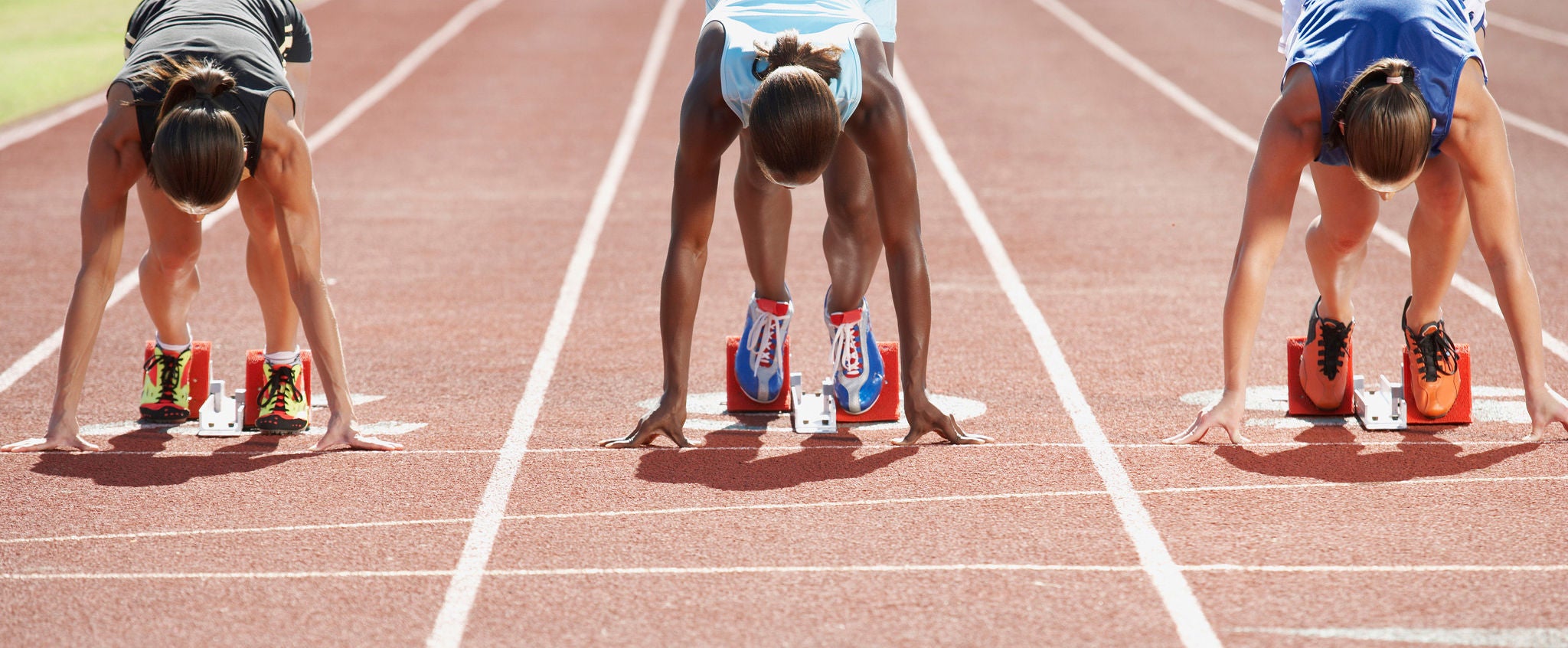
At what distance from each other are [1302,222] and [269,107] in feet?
22.9

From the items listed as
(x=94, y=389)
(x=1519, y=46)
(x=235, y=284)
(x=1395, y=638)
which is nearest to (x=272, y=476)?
(x=94, y=389)

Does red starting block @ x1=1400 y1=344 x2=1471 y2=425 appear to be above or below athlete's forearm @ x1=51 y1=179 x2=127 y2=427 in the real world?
below

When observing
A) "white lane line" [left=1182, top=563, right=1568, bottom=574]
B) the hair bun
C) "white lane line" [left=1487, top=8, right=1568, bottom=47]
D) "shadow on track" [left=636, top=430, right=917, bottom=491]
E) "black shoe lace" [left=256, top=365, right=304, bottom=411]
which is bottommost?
"white lane line" [left=1182, top=563, right=1568, bottom=574]

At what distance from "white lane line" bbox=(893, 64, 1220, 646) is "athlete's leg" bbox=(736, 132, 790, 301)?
1113 millimetres

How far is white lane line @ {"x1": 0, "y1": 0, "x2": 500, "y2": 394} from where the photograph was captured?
19.8ft

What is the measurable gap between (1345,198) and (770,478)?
2.11 meters

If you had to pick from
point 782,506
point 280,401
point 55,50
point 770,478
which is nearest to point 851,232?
point 770,478

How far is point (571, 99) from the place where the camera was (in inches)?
597

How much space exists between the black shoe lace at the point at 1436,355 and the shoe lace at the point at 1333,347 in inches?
8.9

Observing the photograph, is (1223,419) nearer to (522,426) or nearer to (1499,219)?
(1499,219)

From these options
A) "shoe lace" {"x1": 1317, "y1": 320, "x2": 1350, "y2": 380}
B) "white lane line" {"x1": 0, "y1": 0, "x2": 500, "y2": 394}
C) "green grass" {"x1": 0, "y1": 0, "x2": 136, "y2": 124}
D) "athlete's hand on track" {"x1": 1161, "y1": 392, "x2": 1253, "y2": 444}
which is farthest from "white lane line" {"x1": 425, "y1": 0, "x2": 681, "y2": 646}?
"green grass" {"x1": 0, "y1": 0, "x2": 136, "y2": 124}

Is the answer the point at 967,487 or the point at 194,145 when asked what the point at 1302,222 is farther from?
the point at 194,145

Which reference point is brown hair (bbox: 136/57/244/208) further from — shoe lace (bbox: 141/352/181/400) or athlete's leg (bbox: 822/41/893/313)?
athlete's leg (bbox: 822/41/893/313)

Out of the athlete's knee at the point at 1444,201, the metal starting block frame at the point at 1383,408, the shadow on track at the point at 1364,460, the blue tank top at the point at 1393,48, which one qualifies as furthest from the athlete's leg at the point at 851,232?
the athlete's knee at the point at 1444,201
